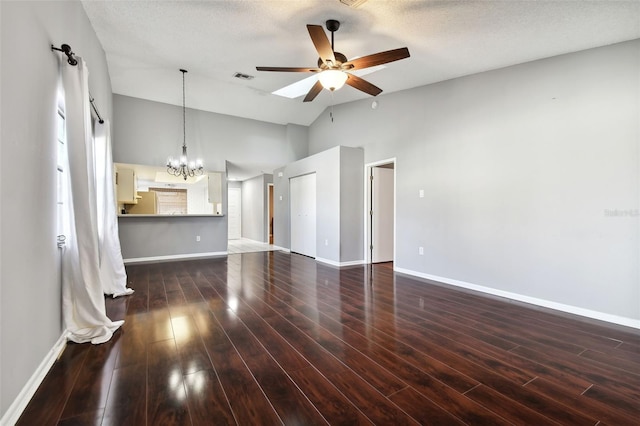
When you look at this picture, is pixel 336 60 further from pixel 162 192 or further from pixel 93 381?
pixel 162 192

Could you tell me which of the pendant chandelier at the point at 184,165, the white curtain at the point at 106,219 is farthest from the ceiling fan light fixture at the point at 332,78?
the pendant chandelier at the point at 184,165

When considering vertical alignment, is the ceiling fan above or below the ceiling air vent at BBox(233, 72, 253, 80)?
below

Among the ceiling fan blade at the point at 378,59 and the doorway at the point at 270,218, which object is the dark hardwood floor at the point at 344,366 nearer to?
the ceiling fan blade at the point at 378,59

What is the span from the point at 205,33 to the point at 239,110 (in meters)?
3.19

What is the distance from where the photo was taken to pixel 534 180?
328 cm

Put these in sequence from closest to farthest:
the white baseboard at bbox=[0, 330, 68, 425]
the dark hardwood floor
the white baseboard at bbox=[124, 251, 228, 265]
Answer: the white baseboard at bbox=[0, 330, 68, 425], the dark hardwood floor, the white baseboard at bbox=[124, 251, 228, 265]

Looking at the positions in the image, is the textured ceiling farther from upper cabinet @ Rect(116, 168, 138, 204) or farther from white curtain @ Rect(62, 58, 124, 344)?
upper cabinet @ Rect(116, 168, 138, 204)

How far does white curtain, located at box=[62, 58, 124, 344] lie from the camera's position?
2.23m

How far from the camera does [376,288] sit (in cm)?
394

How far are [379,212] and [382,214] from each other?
3.5 inches

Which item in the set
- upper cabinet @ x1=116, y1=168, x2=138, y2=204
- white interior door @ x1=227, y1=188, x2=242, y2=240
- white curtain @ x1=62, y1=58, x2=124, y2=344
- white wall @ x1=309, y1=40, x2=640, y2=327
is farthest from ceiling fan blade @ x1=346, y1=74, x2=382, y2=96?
white interior door @ x1=227, y1=188, x2=242, y2=240

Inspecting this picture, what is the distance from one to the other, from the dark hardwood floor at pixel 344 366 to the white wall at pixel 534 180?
47 cm

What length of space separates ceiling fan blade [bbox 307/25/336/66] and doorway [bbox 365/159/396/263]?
2931mm

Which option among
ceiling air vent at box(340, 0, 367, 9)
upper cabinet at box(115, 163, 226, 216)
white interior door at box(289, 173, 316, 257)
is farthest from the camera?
white interior door at box(289, 173, 316, 257)
